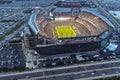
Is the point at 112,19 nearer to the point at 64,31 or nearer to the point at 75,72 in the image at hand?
the point at 64,31

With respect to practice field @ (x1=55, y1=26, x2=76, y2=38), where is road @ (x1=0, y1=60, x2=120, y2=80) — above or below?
below

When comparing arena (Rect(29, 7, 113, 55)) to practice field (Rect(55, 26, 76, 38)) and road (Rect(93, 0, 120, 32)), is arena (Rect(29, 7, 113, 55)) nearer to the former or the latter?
practice field (Rect(55, 26, 76, 38))

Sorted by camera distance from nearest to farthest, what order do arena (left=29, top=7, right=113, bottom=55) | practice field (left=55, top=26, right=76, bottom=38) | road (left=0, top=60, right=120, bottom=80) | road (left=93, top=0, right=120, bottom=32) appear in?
road (left=0, top=60, right=120, bottom=80) → arena (left=29, top=7, right=113, bottom=55) → practice field (left=55, top=26, right=76, bottom=38) → road (left=93, top=0, right=120, bottom=32)

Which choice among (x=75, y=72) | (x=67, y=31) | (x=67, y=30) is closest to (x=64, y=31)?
(x=67, y=31)

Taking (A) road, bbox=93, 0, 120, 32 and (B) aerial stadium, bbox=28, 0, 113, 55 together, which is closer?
(B) aerial stadium, bbox=28, 0, 113, 55

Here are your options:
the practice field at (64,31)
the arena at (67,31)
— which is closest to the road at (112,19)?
the arena at (67,31)

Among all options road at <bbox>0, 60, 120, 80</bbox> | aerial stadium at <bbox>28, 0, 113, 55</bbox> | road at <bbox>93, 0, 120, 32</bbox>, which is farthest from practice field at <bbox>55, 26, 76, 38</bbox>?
road at <bbox>0, 60, 120, 80</bbox>

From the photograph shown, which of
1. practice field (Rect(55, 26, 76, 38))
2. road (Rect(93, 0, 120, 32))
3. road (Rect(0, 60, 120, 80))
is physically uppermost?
road (Rect(93, 0, 120, 32))
